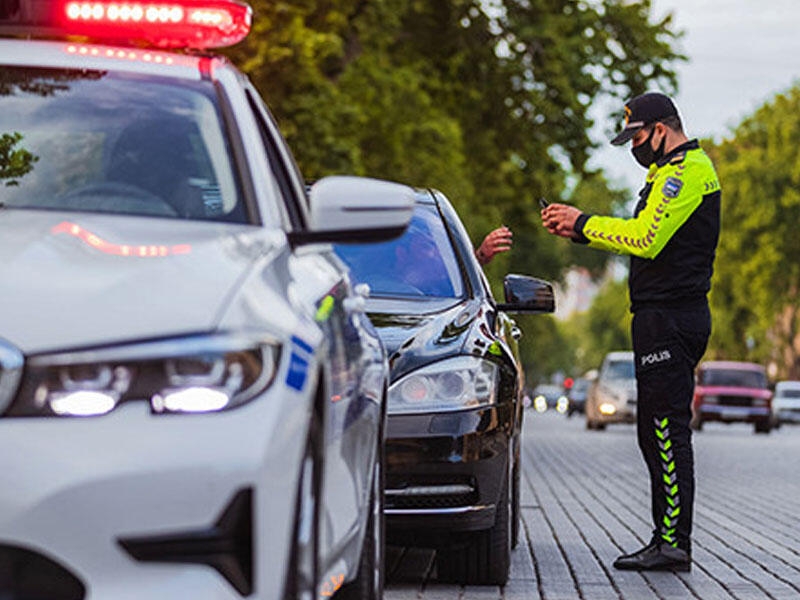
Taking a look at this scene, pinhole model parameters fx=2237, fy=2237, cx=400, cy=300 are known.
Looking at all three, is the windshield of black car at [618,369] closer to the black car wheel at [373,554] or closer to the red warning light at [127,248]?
the black car wheel at [373,554]

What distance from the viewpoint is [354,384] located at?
5441 mm

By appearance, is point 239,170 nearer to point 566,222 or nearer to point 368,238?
point 368,238

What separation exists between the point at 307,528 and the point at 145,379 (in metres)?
0.67

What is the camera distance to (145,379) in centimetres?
406

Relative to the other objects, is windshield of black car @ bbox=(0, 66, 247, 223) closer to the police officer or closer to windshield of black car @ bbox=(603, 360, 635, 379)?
the police officer

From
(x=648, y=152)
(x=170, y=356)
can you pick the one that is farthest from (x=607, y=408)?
(x=170, y=356)

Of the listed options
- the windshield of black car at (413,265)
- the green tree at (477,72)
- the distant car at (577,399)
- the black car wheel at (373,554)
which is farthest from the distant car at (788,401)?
the black car wheel at (373,554)

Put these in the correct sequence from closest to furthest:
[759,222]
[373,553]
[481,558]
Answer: [373,553] → [481,558] → [759,222]

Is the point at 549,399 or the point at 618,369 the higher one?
the point at 549,399

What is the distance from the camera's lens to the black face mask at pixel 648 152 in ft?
33.4

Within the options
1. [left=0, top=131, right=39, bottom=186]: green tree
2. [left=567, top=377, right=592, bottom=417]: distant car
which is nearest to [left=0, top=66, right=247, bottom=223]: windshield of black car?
[left=0, top=131, right=39, bottom=186]: green tree

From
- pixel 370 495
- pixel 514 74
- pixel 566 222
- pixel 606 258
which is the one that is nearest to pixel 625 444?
pixel 514 74

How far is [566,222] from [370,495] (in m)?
4.10

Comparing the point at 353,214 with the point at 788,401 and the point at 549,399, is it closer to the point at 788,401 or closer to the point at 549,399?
the point at 788,401
